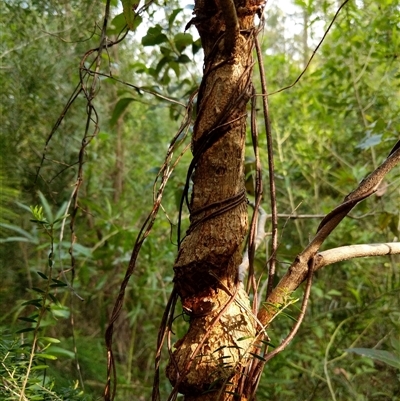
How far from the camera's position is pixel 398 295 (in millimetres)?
1124

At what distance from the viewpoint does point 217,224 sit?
1.48ft

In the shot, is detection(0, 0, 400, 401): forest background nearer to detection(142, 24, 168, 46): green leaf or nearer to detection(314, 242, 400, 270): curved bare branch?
detection(142, 24, 168, 46): green leaf

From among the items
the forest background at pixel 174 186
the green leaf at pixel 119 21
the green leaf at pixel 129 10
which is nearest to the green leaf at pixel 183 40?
the forest background at pixel 174 186

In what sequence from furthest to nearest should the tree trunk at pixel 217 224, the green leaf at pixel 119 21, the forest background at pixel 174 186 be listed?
1. the forest background at pixel 174 186
2. the green leaf at pixel 119 21
3. the tree trunk at pixel 217 224

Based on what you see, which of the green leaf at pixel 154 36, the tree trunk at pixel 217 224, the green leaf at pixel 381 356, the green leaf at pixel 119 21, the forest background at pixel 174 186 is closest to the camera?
the tree trunk at pixel 217 224

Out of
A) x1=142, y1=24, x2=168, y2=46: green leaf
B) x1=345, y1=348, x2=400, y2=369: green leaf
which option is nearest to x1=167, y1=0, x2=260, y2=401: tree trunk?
x1=345, y1=348, x2=400, y2=369: green leaf

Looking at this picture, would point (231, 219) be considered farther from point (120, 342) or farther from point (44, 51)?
point (120, 342)

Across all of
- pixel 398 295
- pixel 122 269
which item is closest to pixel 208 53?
pixel 398 295

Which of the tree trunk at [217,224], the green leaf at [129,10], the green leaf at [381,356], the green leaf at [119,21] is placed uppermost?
the green leaf at [119,21]

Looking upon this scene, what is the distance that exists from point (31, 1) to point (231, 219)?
96cm

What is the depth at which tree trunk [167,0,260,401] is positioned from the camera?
0.43 m

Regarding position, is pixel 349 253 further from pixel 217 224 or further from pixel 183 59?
pixel 183 59

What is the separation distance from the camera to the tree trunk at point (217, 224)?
431mm

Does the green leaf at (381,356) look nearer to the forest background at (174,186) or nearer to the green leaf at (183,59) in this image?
the forest background at (174,186)
